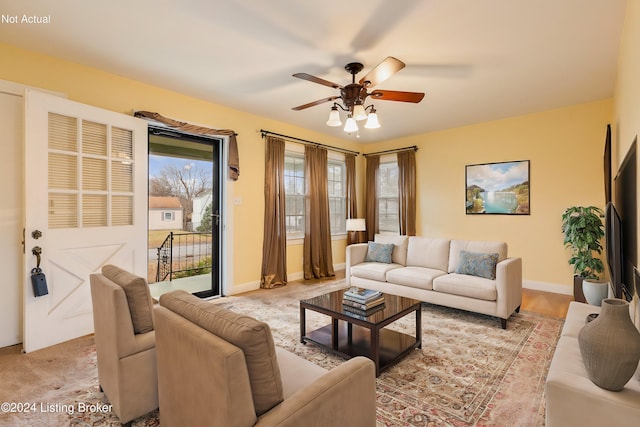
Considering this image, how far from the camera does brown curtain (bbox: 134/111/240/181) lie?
138 inches

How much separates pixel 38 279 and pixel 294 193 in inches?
138

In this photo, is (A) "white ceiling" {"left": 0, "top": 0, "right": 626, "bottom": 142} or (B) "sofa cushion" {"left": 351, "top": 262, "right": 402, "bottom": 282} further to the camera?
(B) "sofa cushion" {"left": 351, "top": 262, "right": 402, "bottom": 282}

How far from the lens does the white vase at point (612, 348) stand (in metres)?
1.25

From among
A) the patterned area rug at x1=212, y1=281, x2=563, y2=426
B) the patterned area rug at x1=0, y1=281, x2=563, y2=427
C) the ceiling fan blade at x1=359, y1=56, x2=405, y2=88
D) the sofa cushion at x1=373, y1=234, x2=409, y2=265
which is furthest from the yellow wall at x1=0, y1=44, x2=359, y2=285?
the ceiling fan blade at x1=359, y1=56, x2=405, y2=88

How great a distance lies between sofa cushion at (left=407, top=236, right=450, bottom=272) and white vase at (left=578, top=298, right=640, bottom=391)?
2.72 m

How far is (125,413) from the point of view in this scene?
5.52ft

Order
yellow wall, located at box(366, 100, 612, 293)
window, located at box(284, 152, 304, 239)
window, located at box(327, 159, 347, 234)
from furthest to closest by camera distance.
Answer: window, located at box(327, 159, 347, 234), window, located at box(284, 152, 304, 239), yellow wall, located at box(366, 100, 612, 293)

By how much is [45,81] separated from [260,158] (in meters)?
2.54

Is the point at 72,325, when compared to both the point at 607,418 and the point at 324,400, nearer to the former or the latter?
the point at 324,400

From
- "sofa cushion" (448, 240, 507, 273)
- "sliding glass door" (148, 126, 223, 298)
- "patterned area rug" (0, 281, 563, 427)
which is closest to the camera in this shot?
"patterned area rug" (0, 281, 563, 427)

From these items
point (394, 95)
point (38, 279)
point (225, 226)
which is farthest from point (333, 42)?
point (38, 279)

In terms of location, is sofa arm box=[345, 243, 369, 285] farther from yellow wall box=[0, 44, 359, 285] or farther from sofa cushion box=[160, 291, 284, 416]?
sofa cushion box=[160, 291, 284, 416]

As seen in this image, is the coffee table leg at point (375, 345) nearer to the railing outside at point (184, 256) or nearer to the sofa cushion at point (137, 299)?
the sofa cushion at point (137, 299)

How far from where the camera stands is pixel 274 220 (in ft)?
16.0
